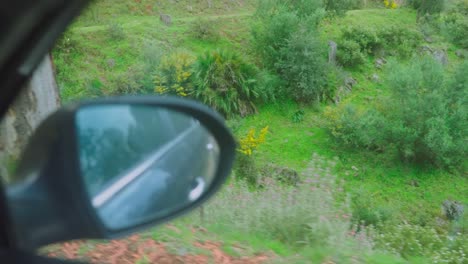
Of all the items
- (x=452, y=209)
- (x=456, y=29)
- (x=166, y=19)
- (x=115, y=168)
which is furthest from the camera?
(x=456, y=29)

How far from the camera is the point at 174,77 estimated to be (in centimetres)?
1764

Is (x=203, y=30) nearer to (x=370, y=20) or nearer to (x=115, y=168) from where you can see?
(x=370, y=20)

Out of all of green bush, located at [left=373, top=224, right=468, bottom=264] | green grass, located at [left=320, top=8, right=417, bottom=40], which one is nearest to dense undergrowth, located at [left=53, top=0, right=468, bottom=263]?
green grass, located at [left=320, top=8, right=417, bottom=40]

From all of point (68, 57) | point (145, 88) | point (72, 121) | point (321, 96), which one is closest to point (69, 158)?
point (72, 121)

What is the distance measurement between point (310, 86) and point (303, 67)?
3.03 feet

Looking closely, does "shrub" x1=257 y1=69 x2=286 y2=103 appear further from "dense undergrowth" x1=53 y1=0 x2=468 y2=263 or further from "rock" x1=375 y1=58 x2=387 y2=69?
"rock" x1=375 y1=58 x2=387 y2=69

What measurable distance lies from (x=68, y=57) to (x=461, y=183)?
53.7ft

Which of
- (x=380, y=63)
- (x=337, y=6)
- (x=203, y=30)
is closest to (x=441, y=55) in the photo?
(x=380, y=63)

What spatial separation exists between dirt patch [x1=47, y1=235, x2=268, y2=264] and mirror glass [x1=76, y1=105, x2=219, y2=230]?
4.34 feet

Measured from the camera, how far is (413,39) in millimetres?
27875

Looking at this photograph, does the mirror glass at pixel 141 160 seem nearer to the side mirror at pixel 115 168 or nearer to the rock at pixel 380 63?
the side mirror at pixel 115 168

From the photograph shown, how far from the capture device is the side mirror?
3.83 ft

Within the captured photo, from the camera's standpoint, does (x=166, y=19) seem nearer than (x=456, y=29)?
Yes

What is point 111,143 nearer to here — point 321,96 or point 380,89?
point 321,96
